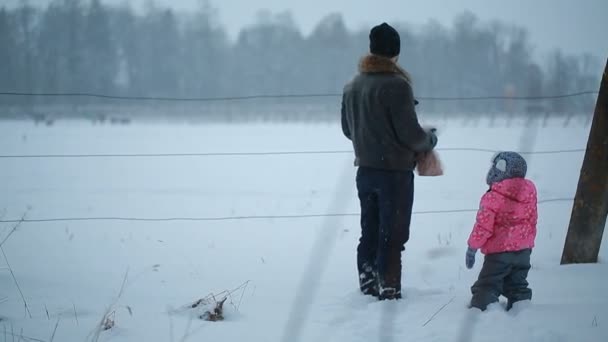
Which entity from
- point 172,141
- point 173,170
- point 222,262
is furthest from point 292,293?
point 172,141

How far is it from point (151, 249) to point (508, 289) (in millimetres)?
3438

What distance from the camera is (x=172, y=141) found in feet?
62.5

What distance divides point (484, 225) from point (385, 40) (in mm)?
1322

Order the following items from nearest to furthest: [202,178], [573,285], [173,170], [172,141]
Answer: [573,285] → [202,178] → [173,170] → [172,141]

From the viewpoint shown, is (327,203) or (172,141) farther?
(172,141)

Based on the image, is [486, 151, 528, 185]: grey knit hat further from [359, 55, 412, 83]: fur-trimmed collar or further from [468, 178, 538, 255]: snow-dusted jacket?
[359, 55, 412, 83]: fur-trimmed collar

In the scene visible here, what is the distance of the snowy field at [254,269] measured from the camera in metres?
2.92

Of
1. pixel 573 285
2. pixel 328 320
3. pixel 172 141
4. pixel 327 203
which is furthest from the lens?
pixel 172 141

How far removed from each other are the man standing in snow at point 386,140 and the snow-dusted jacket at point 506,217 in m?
0.46

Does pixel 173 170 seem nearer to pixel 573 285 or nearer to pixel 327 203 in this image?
pixel 327 203

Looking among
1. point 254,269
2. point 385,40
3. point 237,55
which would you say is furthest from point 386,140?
point 237,55

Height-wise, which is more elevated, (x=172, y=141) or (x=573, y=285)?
(x=573, y=285)

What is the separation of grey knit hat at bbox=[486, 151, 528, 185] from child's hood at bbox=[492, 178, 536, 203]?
3cm

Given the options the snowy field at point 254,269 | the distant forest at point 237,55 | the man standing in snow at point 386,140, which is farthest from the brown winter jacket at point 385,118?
the distant forest at point 237,55
